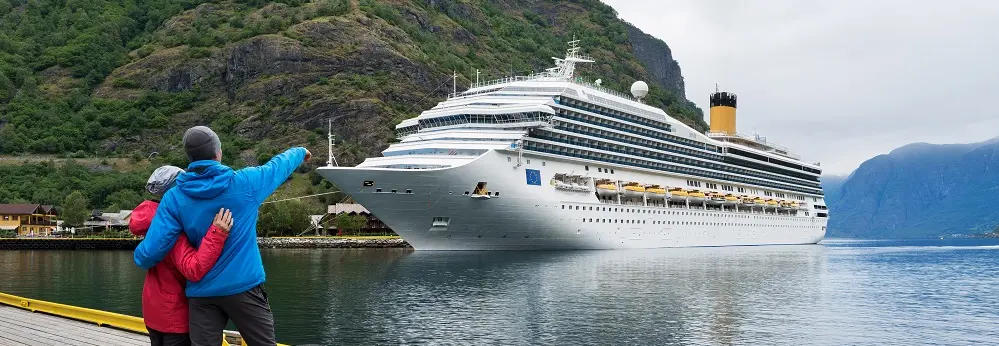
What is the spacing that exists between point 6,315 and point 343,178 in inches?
1631

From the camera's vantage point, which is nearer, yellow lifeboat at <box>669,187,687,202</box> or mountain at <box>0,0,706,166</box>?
yellow lifeboat at <box>669,187,687,202</box>

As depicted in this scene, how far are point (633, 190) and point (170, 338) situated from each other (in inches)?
2543

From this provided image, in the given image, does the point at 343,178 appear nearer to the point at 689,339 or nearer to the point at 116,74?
the point at 689,339

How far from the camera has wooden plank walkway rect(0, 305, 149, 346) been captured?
11.6 m

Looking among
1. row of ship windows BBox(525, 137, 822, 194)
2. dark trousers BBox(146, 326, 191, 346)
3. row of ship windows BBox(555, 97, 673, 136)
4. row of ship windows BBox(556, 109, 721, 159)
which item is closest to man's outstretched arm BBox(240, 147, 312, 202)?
dark trousers BBox(146, 326, 191, 346)

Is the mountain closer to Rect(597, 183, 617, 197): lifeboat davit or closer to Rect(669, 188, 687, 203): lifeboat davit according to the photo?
Rect(669, 188, 687, 203): lifeboat davit

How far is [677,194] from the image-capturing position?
3027 inches

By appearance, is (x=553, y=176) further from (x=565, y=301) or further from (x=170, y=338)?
(x=170, y=338)

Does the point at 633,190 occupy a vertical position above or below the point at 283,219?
above

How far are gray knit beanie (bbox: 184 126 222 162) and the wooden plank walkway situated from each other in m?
5.92

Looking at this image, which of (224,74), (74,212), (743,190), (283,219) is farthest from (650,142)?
(224,74)

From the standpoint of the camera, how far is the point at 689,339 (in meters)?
23.1

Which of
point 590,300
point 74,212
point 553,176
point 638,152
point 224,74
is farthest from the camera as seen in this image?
point 224,74

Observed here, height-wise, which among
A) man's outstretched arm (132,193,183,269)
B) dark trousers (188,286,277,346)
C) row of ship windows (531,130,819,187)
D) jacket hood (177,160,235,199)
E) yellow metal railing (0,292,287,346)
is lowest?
yellow metal railing (0,292,287,346)
